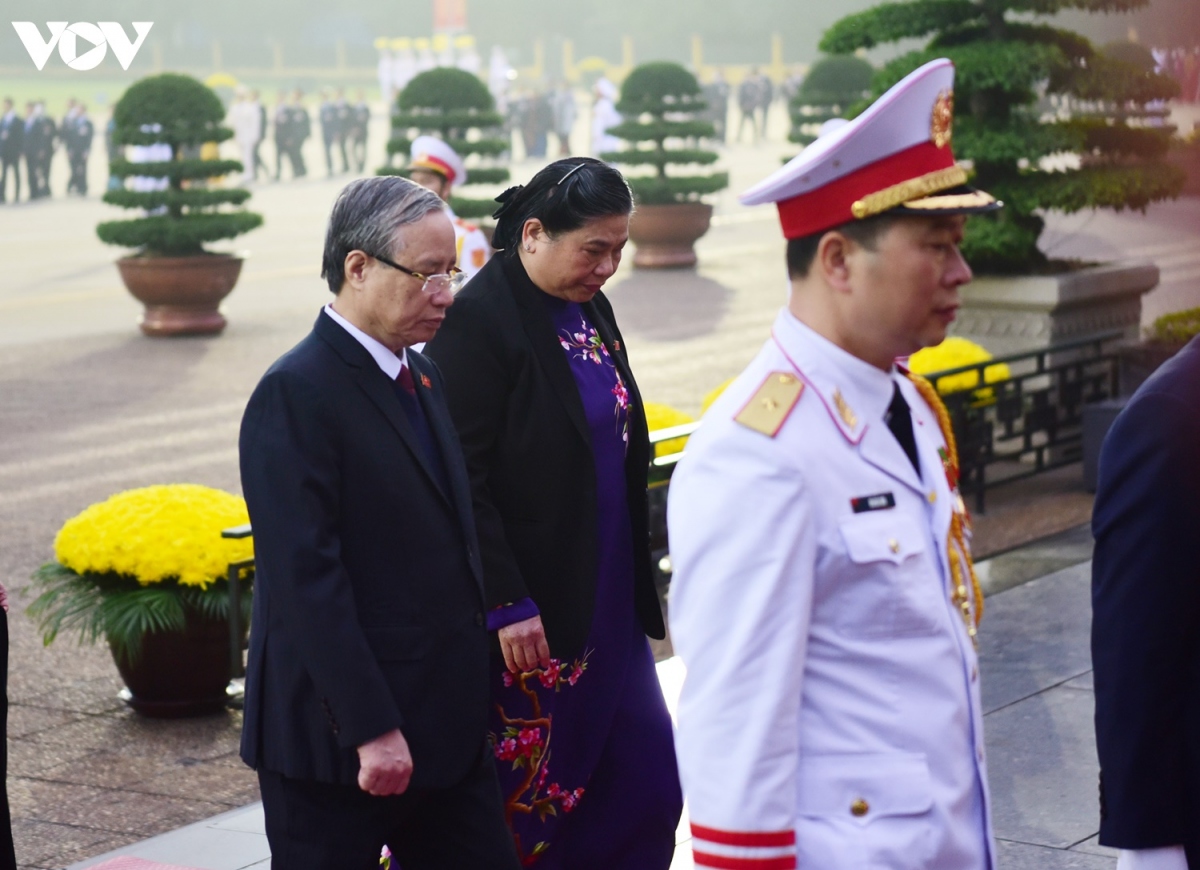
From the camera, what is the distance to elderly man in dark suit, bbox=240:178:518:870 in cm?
289

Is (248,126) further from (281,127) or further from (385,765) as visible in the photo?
(385,765)

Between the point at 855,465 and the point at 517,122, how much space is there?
43.5 m

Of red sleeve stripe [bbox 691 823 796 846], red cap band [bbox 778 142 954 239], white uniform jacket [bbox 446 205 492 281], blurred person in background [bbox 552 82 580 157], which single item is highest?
red cap band [bbox 778 142 954 239]

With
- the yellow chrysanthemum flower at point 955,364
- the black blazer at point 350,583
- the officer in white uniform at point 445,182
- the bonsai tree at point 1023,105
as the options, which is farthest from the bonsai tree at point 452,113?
the black blazer at point 350,583

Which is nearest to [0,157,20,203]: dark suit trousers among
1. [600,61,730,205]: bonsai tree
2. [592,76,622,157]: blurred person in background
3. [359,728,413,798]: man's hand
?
[592,76,622,157]: blurred person in background

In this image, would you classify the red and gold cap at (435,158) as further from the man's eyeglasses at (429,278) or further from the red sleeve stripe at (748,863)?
the red sleeve stripe at (748,863)

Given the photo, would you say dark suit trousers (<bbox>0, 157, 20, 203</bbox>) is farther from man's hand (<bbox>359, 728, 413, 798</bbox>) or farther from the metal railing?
man's hand (<bbox>359, 728, 413, 798</bbox>)

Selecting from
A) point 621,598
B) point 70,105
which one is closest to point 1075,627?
point 621,598

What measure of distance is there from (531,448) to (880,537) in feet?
5.11

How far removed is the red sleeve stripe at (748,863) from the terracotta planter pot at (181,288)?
14.0 meters

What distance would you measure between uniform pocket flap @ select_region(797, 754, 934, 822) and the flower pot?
3838 mm

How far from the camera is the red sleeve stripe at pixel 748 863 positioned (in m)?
2.06

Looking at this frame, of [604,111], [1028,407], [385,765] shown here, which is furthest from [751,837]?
[604,111]

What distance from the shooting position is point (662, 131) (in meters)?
21.6
